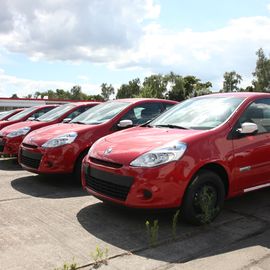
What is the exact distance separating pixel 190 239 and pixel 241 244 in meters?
0.53

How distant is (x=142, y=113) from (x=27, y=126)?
120 inches

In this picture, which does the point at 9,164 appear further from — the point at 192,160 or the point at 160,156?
the point at 192,160

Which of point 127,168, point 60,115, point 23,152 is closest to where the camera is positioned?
Answer: point 127,168

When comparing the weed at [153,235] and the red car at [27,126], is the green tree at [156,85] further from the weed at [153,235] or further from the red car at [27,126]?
the weed at [153,235]

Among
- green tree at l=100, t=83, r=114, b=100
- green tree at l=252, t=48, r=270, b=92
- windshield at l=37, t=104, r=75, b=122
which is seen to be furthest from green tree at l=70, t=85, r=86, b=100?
windshield at l=37, t=104, r=75, b=122

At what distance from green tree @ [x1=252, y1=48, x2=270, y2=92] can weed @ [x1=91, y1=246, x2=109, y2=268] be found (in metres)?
74.0

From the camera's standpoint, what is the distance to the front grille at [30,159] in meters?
6.84

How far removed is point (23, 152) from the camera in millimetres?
7230

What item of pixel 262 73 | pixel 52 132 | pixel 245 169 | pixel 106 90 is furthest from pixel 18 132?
pixel 106 90

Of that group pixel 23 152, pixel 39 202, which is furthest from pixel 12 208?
pixel 23 152

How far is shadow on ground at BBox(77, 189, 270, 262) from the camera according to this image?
13.6 feet

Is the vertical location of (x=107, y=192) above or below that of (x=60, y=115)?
below

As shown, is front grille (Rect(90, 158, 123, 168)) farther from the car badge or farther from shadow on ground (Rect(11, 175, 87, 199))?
shadow on ground (Rect(11, 175, 87, 199))

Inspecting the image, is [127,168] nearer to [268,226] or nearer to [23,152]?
[268,226]
